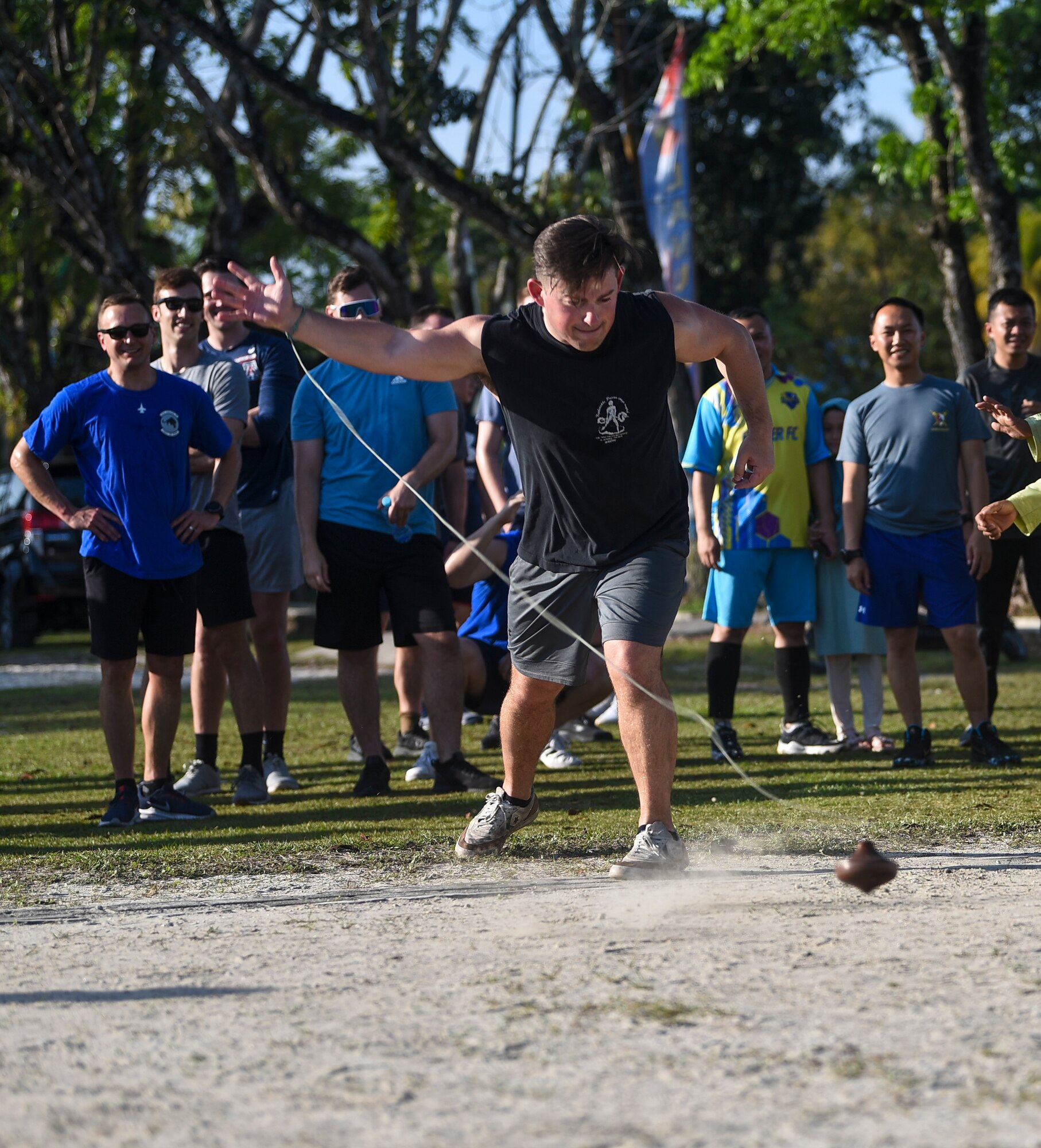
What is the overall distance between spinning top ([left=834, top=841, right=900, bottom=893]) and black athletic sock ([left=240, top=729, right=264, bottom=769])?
3.80m

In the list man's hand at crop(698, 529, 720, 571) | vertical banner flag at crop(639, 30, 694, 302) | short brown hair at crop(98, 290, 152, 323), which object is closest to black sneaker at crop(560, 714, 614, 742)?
man's hand at crop(698, 529, 720, 571)

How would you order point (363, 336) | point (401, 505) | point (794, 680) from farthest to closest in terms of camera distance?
point (794, 680) → point (401, 505) → point (363, 336)

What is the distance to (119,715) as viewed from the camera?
671cm

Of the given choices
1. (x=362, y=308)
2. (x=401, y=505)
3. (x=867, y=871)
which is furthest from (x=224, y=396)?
(x=867, y=871)

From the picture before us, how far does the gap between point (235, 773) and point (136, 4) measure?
13.3 meters

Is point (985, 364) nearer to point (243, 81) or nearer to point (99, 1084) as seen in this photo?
point (99, 1084)

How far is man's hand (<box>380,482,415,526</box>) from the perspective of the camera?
23.0 ft

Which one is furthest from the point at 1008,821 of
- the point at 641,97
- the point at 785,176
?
the point at 785,176

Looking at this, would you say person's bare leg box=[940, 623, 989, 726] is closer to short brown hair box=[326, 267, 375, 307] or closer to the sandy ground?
the sandy ground

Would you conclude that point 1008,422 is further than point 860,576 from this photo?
No

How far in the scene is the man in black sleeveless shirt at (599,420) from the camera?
16.4 feet

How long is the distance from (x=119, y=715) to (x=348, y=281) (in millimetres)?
2295

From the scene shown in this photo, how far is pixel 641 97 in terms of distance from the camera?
18.2 metres

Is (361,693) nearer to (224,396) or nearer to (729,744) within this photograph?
(224,396)
